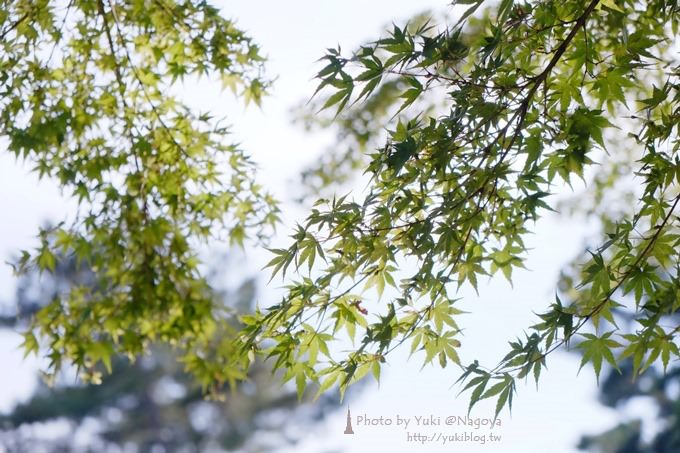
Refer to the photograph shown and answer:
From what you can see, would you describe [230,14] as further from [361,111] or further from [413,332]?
[361,111]

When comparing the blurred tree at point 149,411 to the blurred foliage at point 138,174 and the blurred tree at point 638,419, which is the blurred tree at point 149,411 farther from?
the blurred foliage at point 138,174

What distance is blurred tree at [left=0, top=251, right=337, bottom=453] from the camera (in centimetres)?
856

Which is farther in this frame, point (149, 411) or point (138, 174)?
point (149, 411)

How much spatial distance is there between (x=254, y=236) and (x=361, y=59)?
1497 mm

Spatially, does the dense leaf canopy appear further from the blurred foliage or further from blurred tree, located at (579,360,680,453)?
blurred tree, located at (579,360,680,453)

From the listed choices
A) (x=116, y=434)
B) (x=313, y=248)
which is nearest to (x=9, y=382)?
(x=116, y=434)

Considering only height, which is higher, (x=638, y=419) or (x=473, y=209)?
(x=638, y=419)

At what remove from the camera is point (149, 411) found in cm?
877

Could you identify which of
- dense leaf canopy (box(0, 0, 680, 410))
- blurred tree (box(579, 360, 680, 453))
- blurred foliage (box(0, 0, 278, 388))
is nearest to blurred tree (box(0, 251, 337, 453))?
blurred tree (box(579, 360, 680, 453))

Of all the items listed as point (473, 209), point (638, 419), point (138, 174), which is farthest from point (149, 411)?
point (473, 209)

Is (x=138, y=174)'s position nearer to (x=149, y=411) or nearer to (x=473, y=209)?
(x=473, y=209)

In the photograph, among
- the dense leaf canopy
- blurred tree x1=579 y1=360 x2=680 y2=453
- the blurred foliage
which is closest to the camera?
the dense leaf canopy

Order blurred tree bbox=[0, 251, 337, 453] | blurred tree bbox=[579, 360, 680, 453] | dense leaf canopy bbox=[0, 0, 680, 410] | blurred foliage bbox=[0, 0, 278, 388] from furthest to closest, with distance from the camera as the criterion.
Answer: blurred tree bbox=[0, 251, 337, 453]
blurred tree bbox=[579, 360, 680, 453]
blurred foliage bbox=[0, 0, 278, 388]
dense leaf canopy bbox=[0, 0, 680, 410]

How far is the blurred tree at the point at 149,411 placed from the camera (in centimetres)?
856
